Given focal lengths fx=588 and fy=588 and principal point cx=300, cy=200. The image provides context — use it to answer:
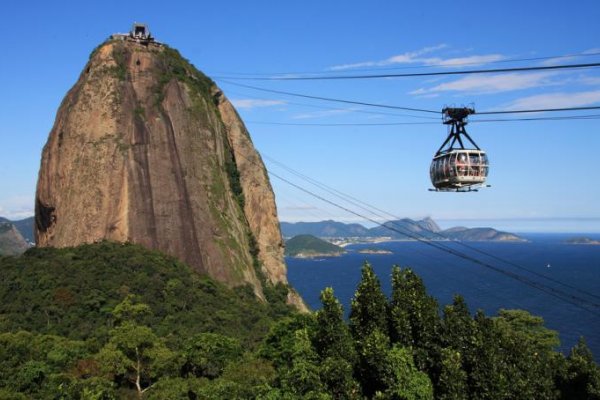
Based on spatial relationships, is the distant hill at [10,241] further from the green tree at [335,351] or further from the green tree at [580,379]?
the green tree at [580,379]

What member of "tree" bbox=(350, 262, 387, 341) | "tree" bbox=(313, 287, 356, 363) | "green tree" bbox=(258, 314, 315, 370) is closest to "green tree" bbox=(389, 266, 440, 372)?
"tree" bbox=(350, 262, 387, 341)

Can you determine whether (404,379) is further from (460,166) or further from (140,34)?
(140,34)

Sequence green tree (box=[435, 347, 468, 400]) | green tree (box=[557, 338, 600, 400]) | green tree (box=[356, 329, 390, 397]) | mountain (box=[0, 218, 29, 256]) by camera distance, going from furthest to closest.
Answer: mountain (box=[0, 218, 29, 256])
green tree (box=[557, 338, 600, 400])
green tree (box=[356, 329, 390, 397])
green tree (box=[435, 347, 468, 400])

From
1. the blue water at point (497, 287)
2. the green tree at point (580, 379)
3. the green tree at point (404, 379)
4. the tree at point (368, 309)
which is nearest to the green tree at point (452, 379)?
the green tree at point (404, 379)

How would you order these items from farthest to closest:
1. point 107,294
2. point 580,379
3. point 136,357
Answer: point 107,294, point 136,357, point 580,379

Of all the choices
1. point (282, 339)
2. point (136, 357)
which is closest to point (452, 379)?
point (282, 339)

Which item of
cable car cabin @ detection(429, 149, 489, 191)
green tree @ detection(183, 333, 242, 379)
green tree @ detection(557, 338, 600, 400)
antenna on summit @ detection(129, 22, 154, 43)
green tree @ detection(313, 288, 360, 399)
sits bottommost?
green tree @ detection(183, 333, 242, 379)

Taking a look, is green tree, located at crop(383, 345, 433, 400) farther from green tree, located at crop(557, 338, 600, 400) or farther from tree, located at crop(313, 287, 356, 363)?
green tree, located at crop(557, 338, 600, 400)
